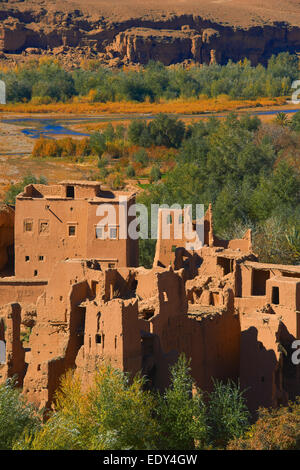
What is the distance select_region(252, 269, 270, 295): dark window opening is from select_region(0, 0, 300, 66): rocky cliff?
348 feet

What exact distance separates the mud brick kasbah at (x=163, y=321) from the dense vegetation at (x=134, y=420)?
1.91 feet

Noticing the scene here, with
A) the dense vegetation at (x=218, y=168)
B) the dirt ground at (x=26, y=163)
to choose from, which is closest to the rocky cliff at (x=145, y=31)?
the dirt ground at (x=26, y=163)

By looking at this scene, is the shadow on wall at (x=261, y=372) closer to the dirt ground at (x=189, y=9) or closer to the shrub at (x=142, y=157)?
the shrub at (x=142, y=157)

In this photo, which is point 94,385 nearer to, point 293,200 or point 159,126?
point 293,200

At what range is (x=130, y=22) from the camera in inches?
5595

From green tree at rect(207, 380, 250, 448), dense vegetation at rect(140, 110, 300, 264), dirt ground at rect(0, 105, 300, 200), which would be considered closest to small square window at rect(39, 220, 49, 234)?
dense vegetation at rect(140, 110, 300, 264)

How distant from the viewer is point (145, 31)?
142000 millimetres

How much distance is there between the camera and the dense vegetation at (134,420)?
20391 mm

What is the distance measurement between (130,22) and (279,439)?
4949 inches

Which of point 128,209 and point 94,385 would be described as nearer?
point 94,385

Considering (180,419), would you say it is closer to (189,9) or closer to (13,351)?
(13,351)

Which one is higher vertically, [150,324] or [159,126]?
[150,324]
